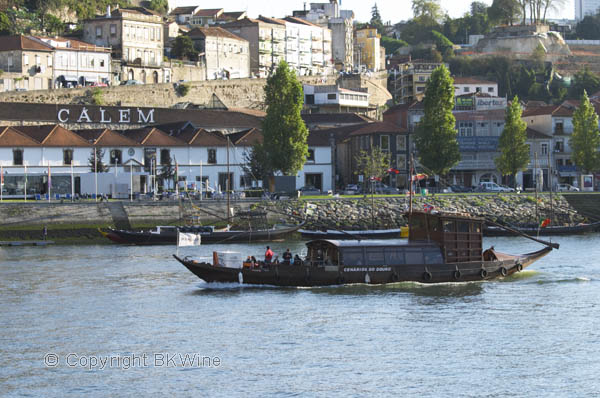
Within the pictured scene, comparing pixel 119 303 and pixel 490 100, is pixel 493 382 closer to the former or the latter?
pixel 119 303

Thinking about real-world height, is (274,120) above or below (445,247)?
above

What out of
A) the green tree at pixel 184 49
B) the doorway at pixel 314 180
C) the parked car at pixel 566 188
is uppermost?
the green tree at pixel 184 49

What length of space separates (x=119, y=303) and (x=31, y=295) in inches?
182

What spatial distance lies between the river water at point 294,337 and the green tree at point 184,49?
9139 centimetres

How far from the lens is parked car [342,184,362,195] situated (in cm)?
9683

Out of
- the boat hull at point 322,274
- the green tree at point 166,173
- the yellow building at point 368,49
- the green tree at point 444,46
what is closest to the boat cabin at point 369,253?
the boat hull at point 322,274

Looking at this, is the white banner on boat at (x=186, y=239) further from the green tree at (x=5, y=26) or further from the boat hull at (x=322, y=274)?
the green tree at (x=5, y=26)

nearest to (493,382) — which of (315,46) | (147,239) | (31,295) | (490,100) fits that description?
(31,295)

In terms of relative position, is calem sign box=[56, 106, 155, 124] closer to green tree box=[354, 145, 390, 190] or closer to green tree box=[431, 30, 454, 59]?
green tree box=[354, 145, 390, 190]

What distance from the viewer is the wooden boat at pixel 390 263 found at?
49.3 meters

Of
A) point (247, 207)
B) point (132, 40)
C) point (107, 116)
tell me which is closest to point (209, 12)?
point (132, 40)

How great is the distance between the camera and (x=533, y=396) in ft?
101

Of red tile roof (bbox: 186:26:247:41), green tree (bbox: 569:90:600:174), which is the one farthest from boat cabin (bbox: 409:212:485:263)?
red tile roof (bbox: 186:26:247:41)

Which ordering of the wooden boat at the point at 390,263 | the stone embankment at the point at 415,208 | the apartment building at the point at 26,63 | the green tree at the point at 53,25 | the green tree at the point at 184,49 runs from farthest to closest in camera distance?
the green tree at the point at 53,25
the green tree at the point at 184,49
the apartment building at the point at 26,63
the stone embankment at the point at 415,208
the wooden boat at the point at 390,263
